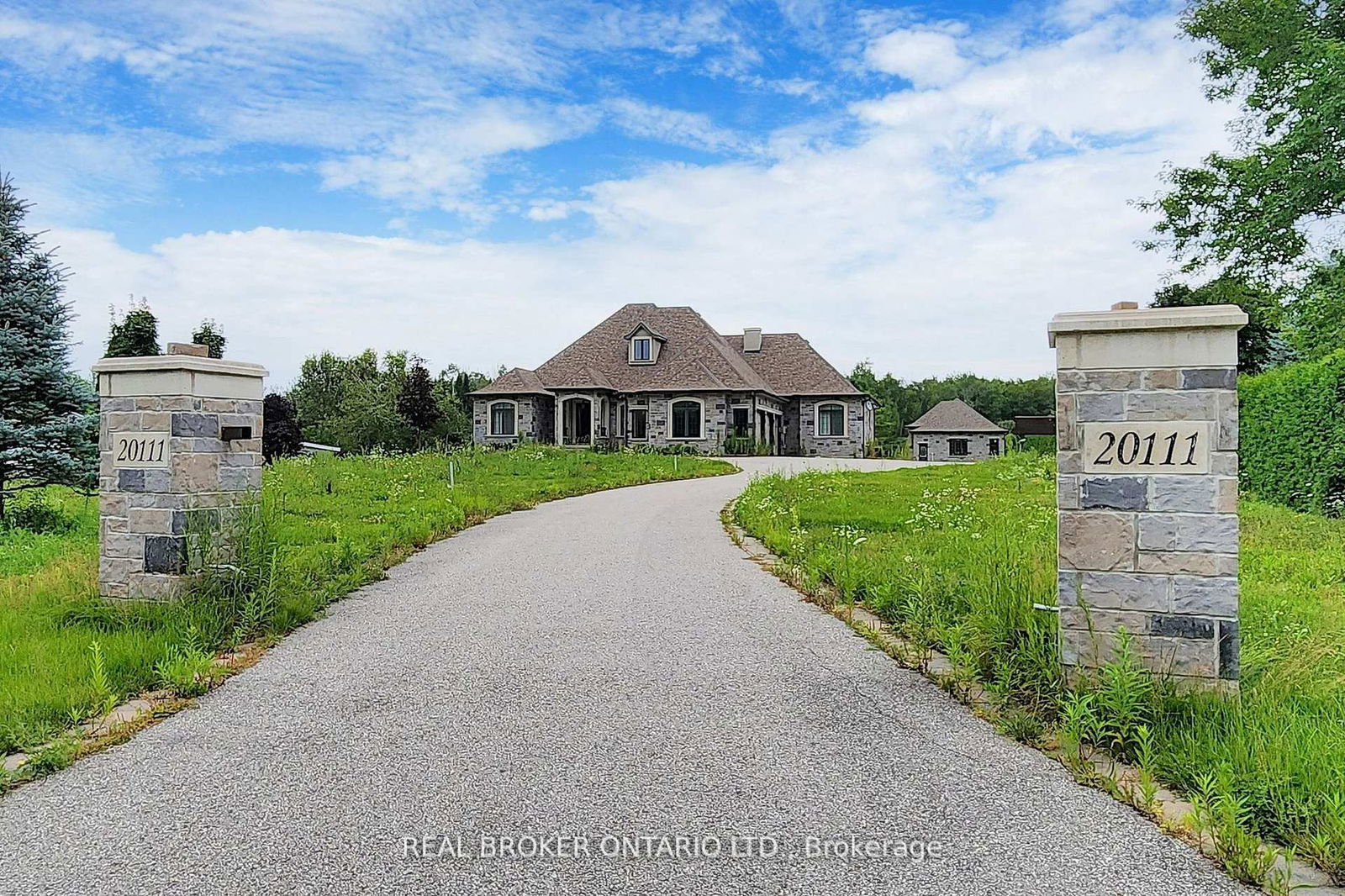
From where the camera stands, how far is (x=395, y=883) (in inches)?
99.0

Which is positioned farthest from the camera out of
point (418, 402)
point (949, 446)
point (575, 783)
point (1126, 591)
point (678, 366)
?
point (949, 446)

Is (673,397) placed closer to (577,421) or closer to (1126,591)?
(577,421)

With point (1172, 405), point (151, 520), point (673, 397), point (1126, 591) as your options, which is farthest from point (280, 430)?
point (1172, 405)

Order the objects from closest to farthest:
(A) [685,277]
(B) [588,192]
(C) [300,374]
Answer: (B) [588,192]
(A) [685,277]
(C) [300,374]

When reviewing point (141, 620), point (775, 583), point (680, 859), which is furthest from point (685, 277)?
point (680, 859)

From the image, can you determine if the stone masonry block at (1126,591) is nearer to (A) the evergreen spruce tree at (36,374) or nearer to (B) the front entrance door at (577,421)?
(A) the evergreen spruce tree at (36,374)

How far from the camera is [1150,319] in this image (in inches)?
144

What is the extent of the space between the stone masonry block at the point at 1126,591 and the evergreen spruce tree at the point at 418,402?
36.3 metres

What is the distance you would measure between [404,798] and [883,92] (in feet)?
33.4

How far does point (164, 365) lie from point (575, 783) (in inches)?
155

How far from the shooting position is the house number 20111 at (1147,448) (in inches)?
143

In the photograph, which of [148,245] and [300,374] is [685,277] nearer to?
[148,245]

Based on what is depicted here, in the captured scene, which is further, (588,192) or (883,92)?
(588,192)

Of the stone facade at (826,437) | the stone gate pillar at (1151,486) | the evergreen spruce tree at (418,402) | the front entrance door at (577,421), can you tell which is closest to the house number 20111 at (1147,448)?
the stone gate pillar at (1151,486)
